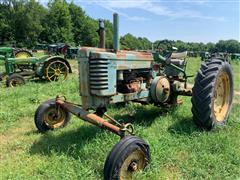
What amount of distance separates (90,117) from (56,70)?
7.73 metres

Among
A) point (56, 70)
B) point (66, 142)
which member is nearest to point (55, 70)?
point (56, 70)

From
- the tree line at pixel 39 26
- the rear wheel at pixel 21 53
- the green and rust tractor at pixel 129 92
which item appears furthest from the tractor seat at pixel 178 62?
the tree line at pixel 39 26

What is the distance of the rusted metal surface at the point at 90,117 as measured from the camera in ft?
13.3

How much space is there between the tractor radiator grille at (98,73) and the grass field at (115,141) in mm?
956

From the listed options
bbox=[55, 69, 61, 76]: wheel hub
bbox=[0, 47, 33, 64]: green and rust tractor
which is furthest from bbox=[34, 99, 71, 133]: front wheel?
bbox=[0, 47, 33, 64]: green and rust tractor

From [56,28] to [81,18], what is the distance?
953 cm

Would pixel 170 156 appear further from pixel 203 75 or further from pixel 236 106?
pixel 236 106

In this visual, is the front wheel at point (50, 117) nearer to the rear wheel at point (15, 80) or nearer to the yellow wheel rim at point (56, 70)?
the rear wheel at point (15, 80)

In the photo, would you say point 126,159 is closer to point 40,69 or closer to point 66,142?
point 66,142

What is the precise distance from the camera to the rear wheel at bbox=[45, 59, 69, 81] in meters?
11.5

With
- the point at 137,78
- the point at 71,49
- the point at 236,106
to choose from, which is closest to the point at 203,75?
the point at 137,78

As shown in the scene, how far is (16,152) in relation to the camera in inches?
186

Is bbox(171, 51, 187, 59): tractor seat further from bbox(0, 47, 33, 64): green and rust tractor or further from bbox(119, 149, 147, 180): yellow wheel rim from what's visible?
bbox(0, 47, 33, 64): green and rust tractor

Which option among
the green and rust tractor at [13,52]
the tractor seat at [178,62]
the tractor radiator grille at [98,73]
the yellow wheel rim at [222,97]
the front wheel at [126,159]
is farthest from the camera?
the green and rust tractor at [13,52]
